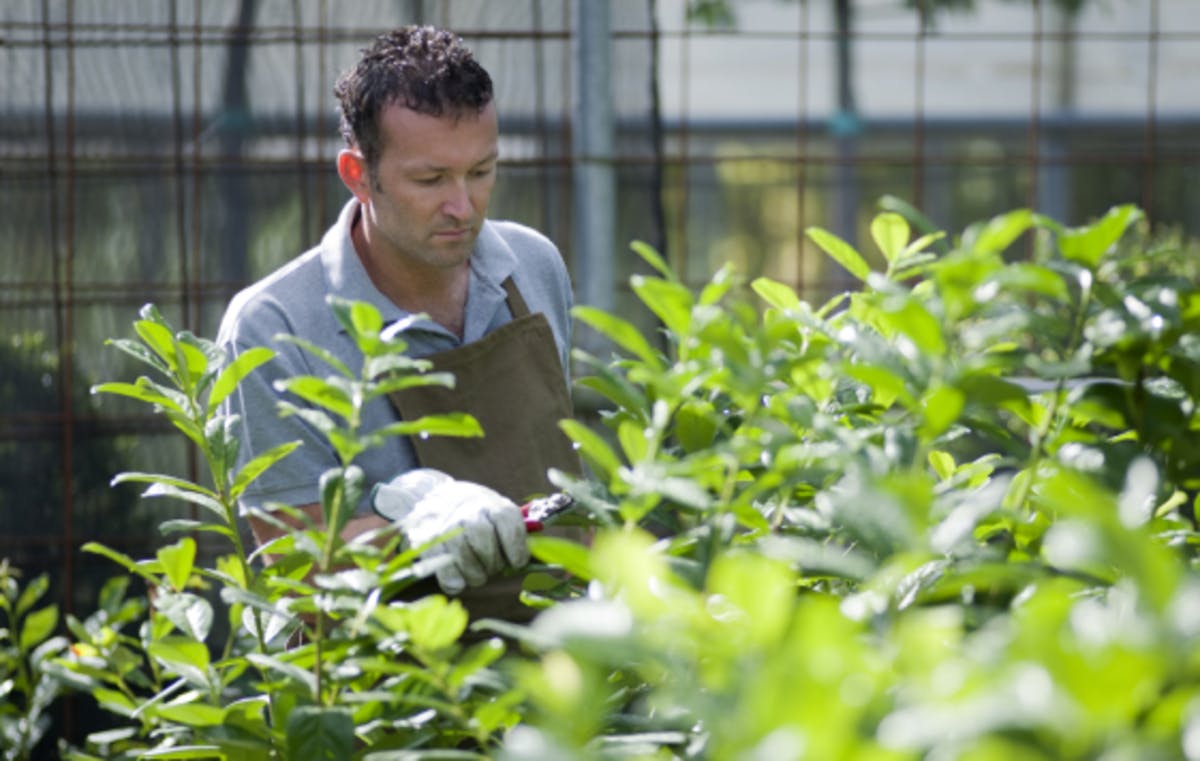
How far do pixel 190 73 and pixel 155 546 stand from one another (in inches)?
42.0

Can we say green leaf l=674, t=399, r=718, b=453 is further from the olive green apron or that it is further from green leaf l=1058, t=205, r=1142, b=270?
the olive green apron

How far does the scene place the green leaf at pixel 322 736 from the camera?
3.61 ft

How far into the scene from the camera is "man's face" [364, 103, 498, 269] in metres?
2.36

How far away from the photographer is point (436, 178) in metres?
2.37

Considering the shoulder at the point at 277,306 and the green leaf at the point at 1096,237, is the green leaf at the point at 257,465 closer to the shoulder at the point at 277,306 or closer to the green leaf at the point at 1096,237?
the green leaf at the point at 1096,237

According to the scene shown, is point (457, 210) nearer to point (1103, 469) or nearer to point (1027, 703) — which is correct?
point (1103, 469)

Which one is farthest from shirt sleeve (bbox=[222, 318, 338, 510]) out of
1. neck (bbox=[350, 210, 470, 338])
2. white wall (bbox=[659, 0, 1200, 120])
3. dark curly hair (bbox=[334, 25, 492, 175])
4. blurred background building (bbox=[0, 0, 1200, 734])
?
white wall (bbox=[659, 0, 1200, 120])

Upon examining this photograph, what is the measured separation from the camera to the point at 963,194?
7.29 meters

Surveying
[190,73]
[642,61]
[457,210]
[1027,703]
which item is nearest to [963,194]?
[642,61]

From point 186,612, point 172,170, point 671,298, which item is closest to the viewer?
point 671,298

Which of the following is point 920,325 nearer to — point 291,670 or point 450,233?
point 291,670

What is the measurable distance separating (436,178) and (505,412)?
39 centimetres

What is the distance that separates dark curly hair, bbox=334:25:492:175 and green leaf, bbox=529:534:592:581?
1.47 metres

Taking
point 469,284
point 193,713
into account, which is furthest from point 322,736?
point 469,284
